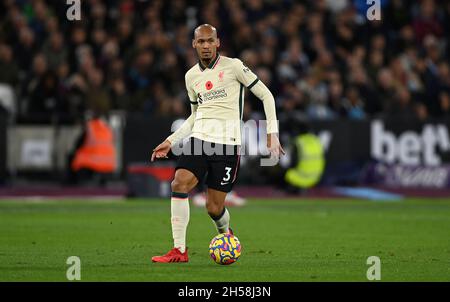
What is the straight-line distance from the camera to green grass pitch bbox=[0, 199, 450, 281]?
10.1 metres

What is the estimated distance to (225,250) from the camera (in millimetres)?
10883

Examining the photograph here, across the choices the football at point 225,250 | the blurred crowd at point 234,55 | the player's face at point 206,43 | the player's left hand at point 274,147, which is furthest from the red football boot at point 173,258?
the blurred crowd at point 234,55

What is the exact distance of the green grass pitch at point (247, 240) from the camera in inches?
400

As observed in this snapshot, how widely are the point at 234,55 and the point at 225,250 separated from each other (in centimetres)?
1464

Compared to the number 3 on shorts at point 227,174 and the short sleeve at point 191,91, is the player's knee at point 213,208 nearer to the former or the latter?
the number 3 on shorts at point 227,174

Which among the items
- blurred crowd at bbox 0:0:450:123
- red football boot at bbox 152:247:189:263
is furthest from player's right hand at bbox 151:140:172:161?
blurred crowd at bbox 0:0:450:123

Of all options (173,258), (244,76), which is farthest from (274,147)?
(173,258)

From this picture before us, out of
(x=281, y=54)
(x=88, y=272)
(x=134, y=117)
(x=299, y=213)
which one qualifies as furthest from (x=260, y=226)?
(x=281, y=54)

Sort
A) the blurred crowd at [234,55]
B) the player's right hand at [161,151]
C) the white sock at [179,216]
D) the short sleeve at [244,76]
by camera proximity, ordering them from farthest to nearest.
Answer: the blurred crowd at [234,55], the short sleeve at [244,76], the player's right hand at [161,151], the white sock at [179,216]

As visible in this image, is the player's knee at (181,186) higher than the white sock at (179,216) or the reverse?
Answer: higher

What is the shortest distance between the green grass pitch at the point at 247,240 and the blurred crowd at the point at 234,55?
352cm

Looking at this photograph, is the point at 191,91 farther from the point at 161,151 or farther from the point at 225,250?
the point at 225,250

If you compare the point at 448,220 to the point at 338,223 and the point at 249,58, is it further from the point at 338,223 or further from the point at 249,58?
the point at 249,58

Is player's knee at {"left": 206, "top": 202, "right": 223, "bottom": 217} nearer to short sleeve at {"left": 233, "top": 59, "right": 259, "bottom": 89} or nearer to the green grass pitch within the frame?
the green grass pitch
